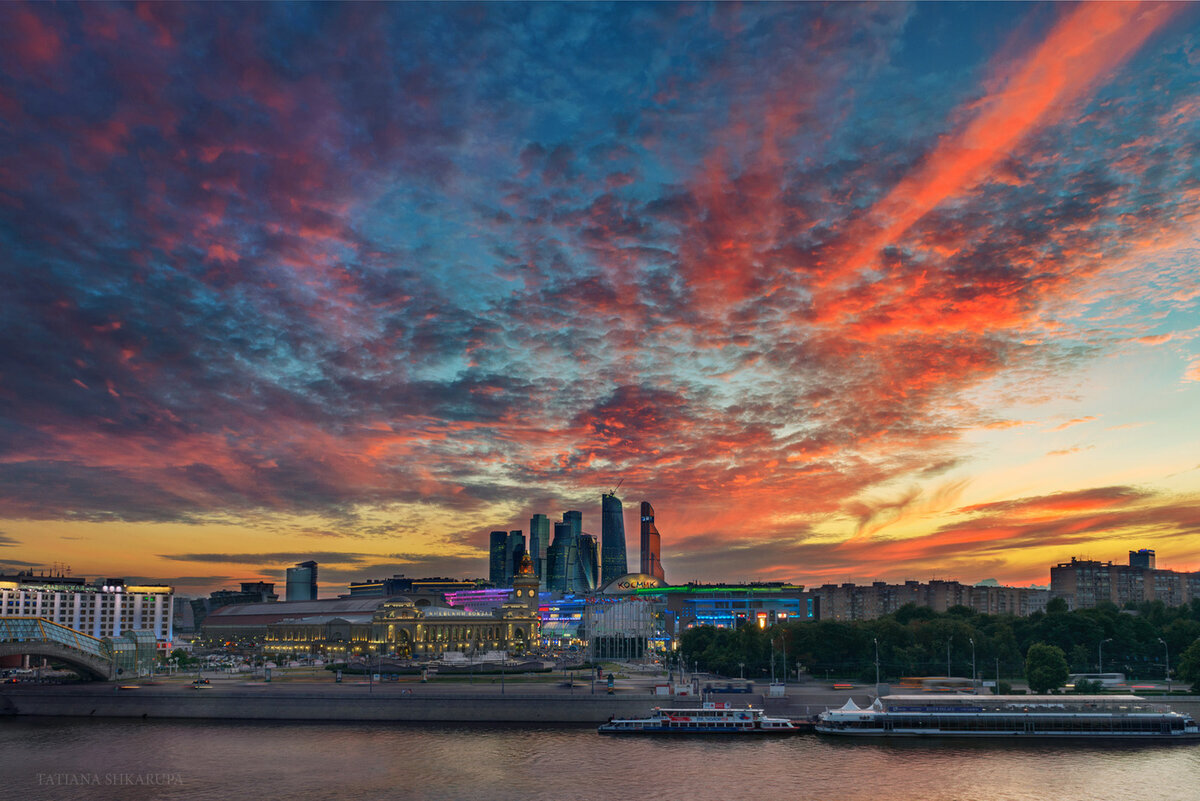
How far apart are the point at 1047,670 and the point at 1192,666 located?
1517 centimetres

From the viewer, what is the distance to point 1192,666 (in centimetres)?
10594

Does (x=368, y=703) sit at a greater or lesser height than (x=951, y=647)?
lesser

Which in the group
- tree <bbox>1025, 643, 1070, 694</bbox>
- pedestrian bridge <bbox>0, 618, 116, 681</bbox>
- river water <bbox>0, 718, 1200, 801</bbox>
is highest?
pedestrian bridge <bbox>0, 618, 116, 681</bbox>

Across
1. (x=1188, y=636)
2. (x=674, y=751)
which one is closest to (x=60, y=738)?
(x=674, y=751)

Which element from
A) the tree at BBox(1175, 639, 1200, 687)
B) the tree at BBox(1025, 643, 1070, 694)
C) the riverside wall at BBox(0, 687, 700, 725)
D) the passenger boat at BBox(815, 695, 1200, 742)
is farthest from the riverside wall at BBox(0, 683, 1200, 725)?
the tree at BBox(1025, 643, 1070, 694)

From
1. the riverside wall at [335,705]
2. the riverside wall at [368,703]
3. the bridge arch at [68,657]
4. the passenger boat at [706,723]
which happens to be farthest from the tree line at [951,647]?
the bridge arch at [68,657]

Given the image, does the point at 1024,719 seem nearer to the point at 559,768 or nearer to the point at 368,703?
the point at 559,768

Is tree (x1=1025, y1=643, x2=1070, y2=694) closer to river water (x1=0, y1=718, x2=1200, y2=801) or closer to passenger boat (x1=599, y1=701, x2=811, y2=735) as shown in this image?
river water (x1=0, y1=718, x2=1200, y2=801)

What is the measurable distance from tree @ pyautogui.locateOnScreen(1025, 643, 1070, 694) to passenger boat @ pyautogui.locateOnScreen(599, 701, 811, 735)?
3346 cm

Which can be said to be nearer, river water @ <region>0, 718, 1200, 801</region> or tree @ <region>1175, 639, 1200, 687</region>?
river water @ <region>0, 718, 1200, 801</region>

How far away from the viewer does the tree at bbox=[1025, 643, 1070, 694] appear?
109 meters

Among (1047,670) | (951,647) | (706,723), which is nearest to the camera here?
(706,723)

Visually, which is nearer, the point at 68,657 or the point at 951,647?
the point at 68,657

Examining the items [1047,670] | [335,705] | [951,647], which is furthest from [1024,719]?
[335,705]
